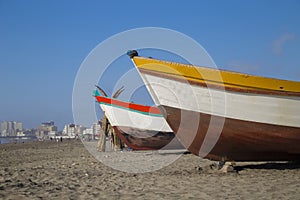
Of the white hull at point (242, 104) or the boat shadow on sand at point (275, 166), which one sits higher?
the white hull at point (242, 104)

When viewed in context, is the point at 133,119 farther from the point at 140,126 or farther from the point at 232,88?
the point at 232,88

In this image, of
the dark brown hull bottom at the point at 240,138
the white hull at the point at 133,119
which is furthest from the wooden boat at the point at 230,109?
the white hull at the point at 133,119

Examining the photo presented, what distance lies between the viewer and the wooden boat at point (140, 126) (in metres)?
16.0

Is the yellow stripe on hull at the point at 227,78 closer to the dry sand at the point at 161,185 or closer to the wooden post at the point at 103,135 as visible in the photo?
the dry sand at the point at 161,185

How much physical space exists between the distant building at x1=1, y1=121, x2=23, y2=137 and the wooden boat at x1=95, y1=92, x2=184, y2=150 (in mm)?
144526

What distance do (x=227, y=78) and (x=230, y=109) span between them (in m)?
0.66

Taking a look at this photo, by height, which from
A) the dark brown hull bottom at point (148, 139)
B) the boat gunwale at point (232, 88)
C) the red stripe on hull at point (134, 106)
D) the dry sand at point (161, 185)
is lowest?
the dry sand at point (161, 185)

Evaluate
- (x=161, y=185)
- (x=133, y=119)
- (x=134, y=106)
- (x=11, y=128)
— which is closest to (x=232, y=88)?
(x=161, y=185)

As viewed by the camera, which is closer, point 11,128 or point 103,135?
point 103,135

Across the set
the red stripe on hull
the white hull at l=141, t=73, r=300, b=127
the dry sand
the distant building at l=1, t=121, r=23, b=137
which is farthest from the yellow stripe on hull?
the distant building at l=1, t=121, r=23, b=137

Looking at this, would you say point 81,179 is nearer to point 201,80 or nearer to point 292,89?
point 201,80

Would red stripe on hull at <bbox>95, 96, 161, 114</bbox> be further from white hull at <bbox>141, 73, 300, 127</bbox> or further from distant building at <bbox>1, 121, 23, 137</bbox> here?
distant building at <bbox>1, 121, 23, 137</bbox>

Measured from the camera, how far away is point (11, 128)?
167 meters

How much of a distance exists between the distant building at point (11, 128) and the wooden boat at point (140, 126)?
144526mm
